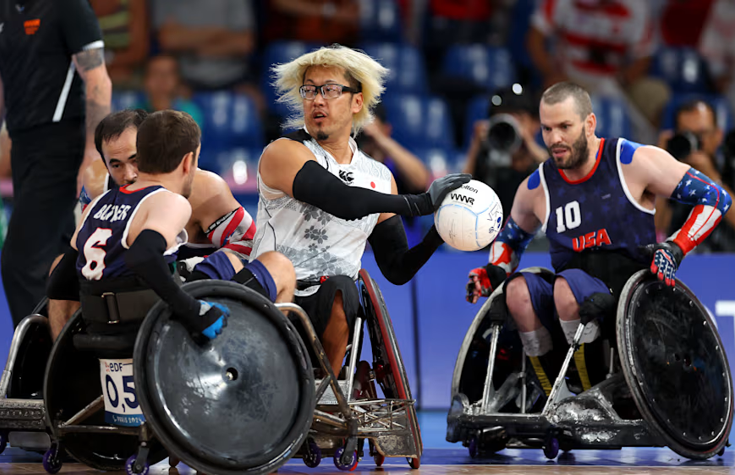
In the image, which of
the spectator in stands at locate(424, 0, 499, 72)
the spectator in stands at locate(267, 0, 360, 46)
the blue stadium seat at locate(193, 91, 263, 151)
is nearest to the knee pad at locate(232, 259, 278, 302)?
the blue stadium seat at locate(193, 91, 263, 151)

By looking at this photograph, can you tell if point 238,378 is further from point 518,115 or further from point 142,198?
point 518,115

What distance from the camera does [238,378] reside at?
3.35 meters

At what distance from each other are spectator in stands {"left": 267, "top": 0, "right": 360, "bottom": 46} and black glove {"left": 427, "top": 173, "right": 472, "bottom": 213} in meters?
7.58

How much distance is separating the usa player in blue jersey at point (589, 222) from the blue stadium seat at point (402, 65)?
6.29 m

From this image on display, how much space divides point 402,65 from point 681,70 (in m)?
3.38

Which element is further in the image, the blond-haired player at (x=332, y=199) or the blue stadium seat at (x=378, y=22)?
the blue stadium seat at (x=378, y=22)

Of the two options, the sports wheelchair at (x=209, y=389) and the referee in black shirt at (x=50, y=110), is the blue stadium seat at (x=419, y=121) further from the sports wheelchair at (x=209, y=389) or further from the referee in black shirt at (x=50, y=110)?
the sports wheelchair at (x=209, y=389)

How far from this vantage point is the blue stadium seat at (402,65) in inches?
435

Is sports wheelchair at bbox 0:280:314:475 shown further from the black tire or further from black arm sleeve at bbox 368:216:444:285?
black arm sleeve at bbox 368:216:444:285

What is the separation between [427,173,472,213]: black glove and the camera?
157 inches

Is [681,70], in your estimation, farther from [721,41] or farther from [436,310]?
[436,310]

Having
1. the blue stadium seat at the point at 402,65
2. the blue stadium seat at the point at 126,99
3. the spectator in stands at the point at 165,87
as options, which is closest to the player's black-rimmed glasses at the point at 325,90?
the spectator in stands at the point at 165,87

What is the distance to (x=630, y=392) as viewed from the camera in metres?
4.33

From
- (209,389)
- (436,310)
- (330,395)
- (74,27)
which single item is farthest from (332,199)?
(436,310)
